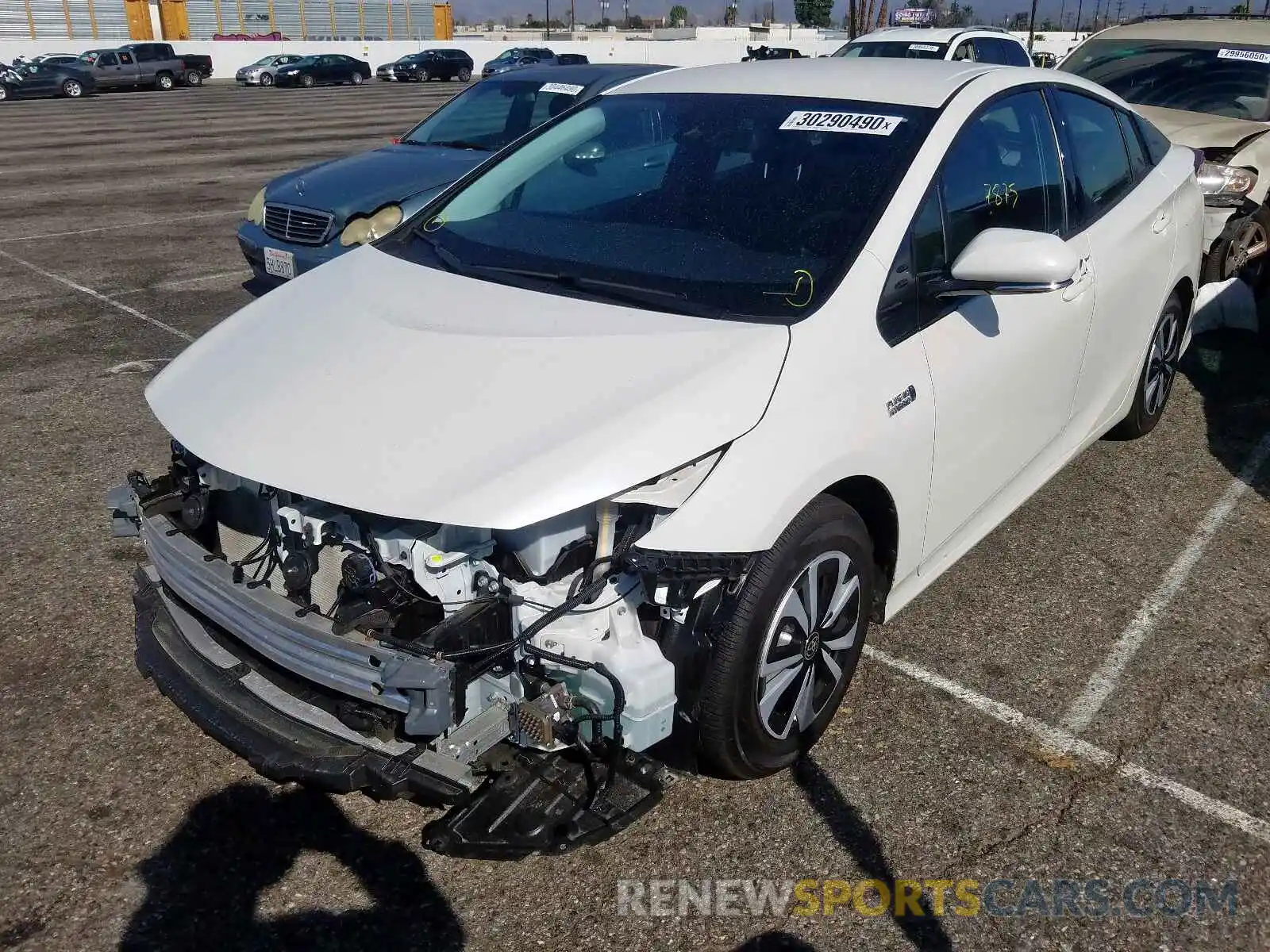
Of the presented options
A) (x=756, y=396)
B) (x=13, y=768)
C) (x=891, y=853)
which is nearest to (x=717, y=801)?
(x=891, y=853)

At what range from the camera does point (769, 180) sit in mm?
3318

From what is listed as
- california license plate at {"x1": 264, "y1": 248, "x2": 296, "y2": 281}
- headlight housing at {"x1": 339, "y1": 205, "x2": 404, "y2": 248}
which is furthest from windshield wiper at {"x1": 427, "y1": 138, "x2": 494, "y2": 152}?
california license plate at {"x1": 264, "y1": 248, "x2": 296, "y2": 281}

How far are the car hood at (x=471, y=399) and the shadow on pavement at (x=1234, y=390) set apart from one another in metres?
3.58

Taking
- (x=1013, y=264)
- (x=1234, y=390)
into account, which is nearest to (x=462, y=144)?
(x=1234, y=390)

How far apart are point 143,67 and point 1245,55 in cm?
3818

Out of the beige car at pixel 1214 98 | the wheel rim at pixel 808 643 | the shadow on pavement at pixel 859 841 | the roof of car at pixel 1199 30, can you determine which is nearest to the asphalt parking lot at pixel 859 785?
the shadow on pavement at pixel 859 841

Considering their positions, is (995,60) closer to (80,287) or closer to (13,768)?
(80,287)

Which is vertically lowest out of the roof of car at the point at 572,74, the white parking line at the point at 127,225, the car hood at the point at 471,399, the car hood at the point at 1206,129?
the white parking line at the point at 127,225

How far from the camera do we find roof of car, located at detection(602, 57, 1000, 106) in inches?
138

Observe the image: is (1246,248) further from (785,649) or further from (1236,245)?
(785,649)

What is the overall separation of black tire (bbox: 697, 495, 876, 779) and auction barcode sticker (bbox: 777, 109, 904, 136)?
4.06 feet

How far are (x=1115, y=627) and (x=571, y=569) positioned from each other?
2252 mm

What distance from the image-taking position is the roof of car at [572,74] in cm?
870

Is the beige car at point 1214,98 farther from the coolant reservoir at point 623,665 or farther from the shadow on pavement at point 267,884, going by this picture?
the shadow on pavement at point 267,884
